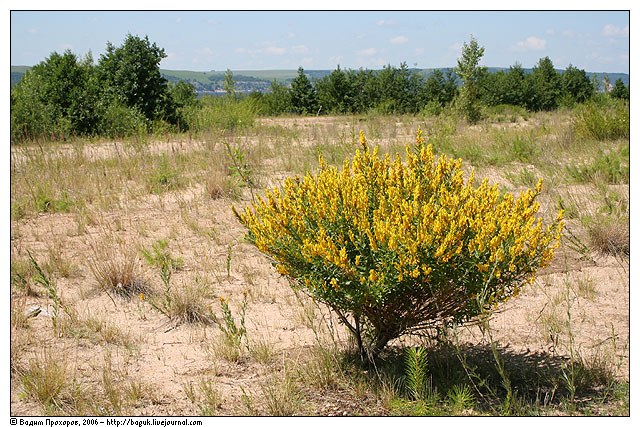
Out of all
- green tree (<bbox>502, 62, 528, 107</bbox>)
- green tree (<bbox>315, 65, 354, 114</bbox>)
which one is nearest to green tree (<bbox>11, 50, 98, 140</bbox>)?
green tree (<bbox>315, 65, 354, 114</bbox>)

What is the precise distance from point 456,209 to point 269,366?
1550 millimetres

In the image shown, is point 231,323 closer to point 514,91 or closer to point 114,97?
point 114,97

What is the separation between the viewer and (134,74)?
45.7 feet

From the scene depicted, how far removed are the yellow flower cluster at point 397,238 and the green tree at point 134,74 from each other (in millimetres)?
11910

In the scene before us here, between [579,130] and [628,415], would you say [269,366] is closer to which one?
[628,415]

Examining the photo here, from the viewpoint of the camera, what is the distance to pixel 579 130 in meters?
A: 10.3

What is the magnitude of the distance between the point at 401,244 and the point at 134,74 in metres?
13.1

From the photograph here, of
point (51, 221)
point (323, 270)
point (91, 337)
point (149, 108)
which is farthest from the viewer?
point (149, 108)

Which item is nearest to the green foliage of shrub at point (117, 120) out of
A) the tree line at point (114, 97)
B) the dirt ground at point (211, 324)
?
the tree line at point (114, 97)

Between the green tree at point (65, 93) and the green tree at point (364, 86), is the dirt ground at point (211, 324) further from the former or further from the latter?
the green tree at point (364, 86)

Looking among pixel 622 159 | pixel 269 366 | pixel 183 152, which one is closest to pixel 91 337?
pixel 269 366

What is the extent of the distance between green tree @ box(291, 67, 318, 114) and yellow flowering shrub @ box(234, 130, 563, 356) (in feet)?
78.8

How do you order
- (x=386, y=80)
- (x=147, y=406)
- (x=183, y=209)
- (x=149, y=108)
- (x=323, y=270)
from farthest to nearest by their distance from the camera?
(x=386, y=80) < (x=149, y=108) < (x=183, y=209) < (x=147, y=406) < (x=323, y=270)

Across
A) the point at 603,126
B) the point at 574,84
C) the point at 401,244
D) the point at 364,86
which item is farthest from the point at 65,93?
the point at 574,84
